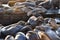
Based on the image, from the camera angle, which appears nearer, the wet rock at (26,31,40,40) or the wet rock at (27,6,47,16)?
the wet rock at (26,31,40,40)

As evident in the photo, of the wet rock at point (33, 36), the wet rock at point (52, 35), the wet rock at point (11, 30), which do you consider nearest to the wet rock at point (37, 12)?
the wet rock at point (11, 30)

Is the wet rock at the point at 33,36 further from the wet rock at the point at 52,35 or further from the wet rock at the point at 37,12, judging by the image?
the wet rock at the point at 37,12

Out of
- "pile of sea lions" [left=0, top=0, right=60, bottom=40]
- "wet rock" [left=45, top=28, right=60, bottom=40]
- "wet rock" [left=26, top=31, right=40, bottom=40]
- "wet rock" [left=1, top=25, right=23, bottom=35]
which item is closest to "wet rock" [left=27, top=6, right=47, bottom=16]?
"pile of sea lions" [left=0, top=0, right=60, bottom=40]

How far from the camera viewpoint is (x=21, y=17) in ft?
10.7

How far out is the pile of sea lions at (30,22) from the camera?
2.07 m

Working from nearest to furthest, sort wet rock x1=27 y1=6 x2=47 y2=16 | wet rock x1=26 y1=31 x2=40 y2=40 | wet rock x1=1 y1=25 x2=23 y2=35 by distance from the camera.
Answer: wet rock x1=26 y1=31 x2=40 y2=40 < wet rock x1=1 y1=25 x2=23 y2=35 < wet rock x1=27 y1=6 x2=47 y2=16

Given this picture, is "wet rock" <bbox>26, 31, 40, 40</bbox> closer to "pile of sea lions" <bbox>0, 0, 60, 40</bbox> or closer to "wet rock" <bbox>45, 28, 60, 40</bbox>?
"pile of sea lions" <bbox>0, 0, 60, 40</bbox>

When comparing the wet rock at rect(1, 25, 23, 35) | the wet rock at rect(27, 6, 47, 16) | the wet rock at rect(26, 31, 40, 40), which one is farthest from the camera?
the wet rock at rect(27, 6, 47, 16)

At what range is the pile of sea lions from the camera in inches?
81.6

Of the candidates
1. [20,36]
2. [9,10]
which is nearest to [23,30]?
[20,36]

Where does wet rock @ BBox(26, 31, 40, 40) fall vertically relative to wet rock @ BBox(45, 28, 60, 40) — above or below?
above

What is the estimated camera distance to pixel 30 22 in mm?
2682

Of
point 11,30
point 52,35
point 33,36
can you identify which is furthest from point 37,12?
point 33,36

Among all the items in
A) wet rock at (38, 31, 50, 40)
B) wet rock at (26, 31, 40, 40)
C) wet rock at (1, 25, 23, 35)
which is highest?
wet rock at (26, 31, 40, 40)
